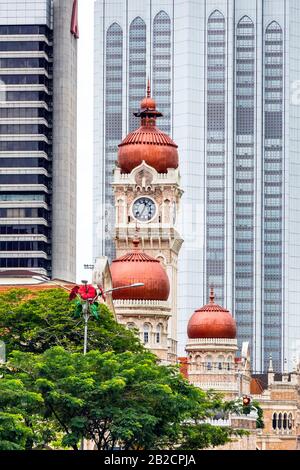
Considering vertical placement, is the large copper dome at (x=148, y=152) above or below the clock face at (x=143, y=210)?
above

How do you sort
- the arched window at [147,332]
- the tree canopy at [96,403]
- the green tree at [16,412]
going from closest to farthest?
the green tree at [16,412], the tree canopy at [96,403], the arched window at [147,332]

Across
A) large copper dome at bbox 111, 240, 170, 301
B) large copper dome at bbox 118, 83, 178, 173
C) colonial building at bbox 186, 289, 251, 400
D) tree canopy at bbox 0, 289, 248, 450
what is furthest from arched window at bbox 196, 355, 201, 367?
tree canopy at bbox 0, 289, 248, 450

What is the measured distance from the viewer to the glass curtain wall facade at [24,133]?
194 m

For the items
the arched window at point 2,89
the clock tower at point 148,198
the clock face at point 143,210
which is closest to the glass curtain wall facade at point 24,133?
the arched window at point 2,89

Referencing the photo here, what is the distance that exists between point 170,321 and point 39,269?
1711 centimetres

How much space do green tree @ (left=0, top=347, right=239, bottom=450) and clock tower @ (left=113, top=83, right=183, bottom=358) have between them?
281 feet

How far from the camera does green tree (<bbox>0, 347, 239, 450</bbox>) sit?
7762 centimetres

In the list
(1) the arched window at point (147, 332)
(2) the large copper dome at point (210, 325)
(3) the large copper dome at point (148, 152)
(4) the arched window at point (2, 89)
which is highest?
(4) the arched window at point (2, 89)

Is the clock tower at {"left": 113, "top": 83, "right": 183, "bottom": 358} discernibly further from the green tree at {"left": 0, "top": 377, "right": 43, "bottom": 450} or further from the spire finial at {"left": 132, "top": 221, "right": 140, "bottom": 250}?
the green tree at {"left": 0, "top": 377, "right": 43, "bottom": 450}

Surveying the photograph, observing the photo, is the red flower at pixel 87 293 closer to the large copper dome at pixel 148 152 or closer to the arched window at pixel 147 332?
the arched window at pixel 147 332

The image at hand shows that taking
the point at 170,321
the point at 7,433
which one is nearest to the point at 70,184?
the point at 170,321

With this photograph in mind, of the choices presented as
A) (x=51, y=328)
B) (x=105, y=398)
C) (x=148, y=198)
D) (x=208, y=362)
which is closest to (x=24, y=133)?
(x=148, y=198)

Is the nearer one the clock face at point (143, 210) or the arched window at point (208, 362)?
the clock face at point (143, 210)

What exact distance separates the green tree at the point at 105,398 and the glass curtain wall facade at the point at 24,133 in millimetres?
108019
